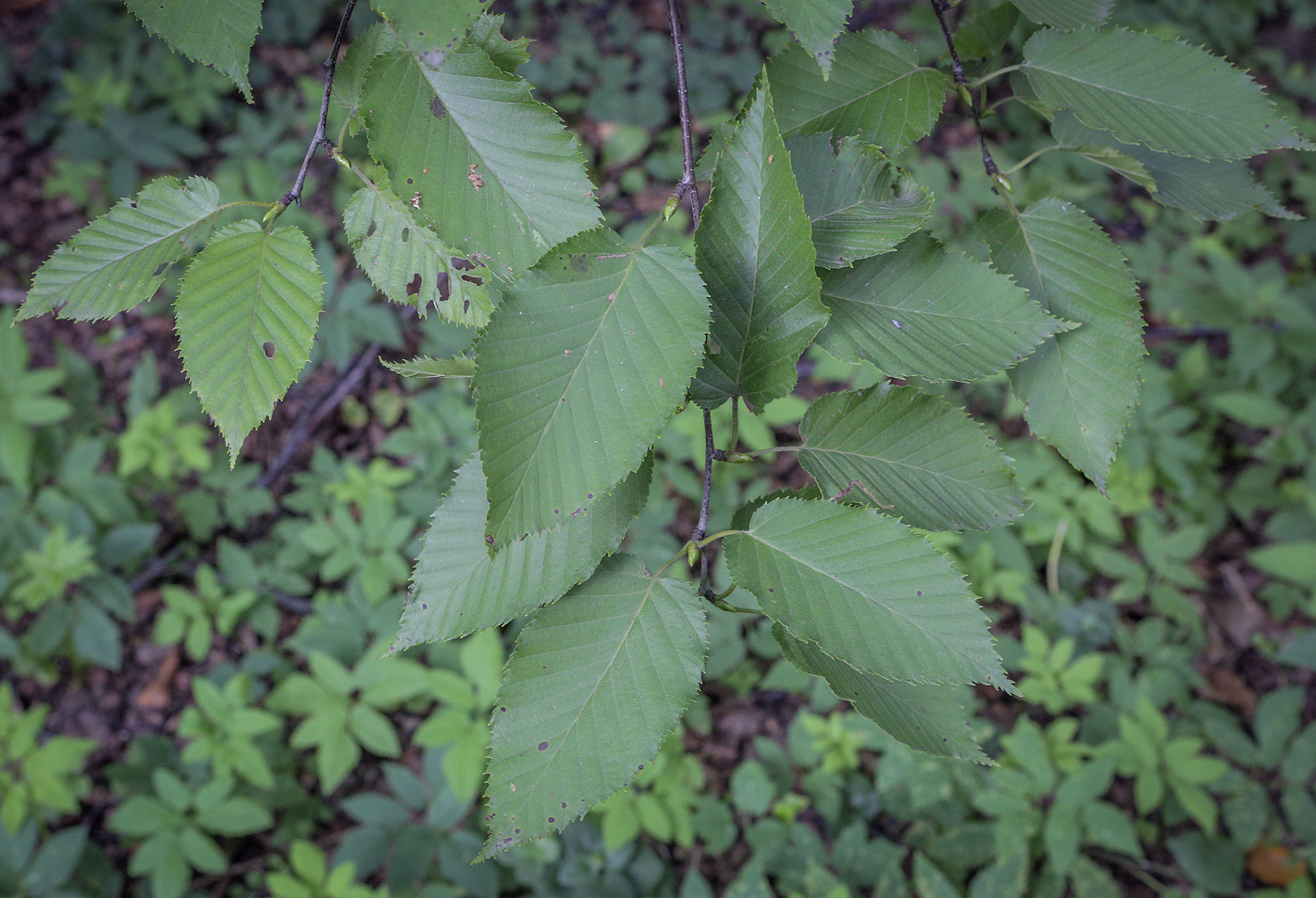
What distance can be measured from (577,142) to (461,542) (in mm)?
409

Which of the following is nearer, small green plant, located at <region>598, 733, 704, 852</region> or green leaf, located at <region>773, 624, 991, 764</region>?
green leaf, located at <region>773, 624, 991, 764</region>

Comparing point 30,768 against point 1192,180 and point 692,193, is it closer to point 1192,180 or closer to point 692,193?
point 692,193

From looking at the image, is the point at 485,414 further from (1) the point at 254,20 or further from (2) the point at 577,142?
(1) the point at 254,20

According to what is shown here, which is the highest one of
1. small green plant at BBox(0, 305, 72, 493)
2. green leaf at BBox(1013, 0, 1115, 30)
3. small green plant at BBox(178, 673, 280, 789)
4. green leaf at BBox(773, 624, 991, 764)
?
green leaf at BBox(1013, 0, 1115, 30)

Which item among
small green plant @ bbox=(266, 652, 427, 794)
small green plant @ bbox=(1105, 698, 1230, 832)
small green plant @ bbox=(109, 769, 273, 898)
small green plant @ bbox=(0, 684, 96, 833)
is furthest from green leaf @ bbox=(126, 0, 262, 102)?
small green plant @ bbox=(1105, 698, 1230, 832)

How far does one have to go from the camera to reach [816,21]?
0.69 metres

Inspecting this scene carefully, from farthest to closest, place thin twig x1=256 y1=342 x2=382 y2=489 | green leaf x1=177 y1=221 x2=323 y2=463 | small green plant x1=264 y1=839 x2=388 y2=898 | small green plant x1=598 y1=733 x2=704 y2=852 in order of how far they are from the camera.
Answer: thin twig x1=256 y1=342 x2=382 y2=489 → small green plant x1=598 y1=733 x2=704 y2=852 → small green plant x1=264 y1=839 x2=388 y2=898 → green leaf x1=177 y1=221 x2=323 y2=463

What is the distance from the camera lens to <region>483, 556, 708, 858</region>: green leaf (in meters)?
0.70

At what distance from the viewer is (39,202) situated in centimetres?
333

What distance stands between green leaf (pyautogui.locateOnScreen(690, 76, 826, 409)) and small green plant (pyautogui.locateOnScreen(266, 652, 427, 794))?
168 cm

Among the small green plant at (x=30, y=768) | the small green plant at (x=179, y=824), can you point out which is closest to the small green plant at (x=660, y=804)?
the small green plant at (x=179, y=824)

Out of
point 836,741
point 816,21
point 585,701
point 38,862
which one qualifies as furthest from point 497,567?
point 38,862

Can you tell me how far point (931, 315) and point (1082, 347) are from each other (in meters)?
0.20

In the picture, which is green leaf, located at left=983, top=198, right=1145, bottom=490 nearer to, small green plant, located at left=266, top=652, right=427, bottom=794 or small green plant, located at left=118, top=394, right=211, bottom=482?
small green plant, located at left=266, top=652, right=427, bottom=794
